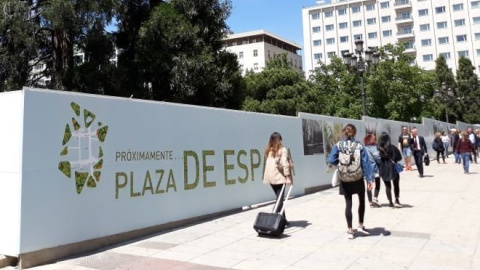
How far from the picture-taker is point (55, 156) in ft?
20.6

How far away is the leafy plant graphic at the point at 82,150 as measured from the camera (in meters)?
6.48

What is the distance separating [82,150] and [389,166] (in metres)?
6.78

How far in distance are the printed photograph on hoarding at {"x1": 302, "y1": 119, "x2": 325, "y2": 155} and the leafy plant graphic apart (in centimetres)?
769

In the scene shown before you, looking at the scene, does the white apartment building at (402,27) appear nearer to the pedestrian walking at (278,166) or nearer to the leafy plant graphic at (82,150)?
the pedestrian walking at (278,166)

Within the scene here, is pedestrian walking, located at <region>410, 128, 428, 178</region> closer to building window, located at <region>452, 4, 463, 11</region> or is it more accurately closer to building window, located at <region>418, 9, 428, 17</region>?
building window, located at <region>418, 9, 428, 17</region>

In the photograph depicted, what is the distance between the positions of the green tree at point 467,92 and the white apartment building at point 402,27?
18373 mm

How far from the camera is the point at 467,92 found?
227 ft

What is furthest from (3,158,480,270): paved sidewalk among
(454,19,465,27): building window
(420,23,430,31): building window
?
(454,19,465,27): building window

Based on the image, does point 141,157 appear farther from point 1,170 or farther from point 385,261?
point 385,261

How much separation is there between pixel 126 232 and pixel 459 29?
9720cm

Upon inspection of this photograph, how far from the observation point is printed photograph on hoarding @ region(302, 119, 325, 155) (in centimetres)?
1352

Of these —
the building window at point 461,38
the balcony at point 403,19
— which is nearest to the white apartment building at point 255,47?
the balcony at point 403,19

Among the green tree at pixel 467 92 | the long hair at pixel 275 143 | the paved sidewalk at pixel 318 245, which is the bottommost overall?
the paved sidewalk at pixel 318 245

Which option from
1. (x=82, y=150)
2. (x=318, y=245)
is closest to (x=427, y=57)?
(x=318, y=245)
